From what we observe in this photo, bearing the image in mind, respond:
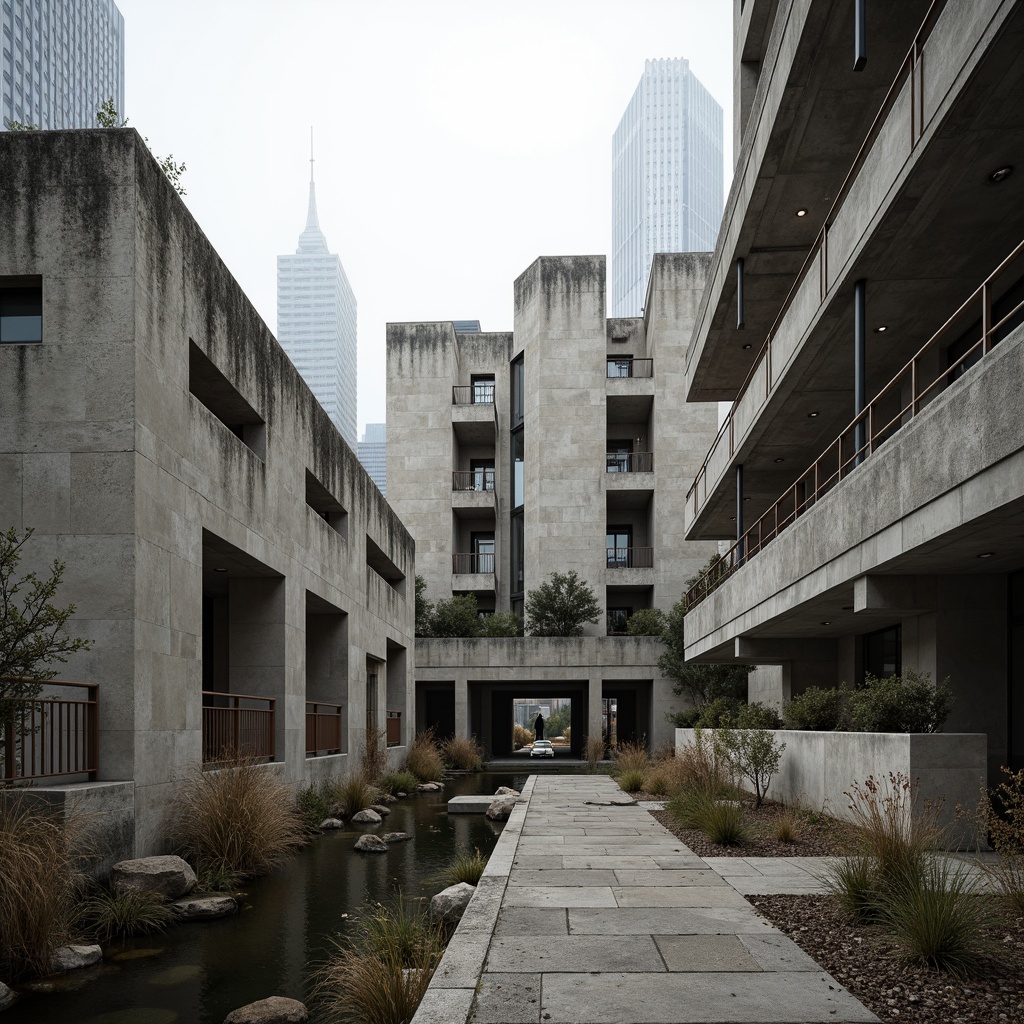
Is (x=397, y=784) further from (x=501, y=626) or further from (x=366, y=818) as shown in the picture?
(x=501, y=626)

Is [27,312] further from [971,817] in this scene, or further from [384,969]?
[971,817]

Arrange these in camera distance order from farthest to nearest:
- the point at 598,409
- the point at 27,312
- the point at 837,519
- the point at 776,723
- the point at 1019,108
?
the point at 598,409 < the point at 776,723 < the point at 837,519 < the point at 27,312 < the point at 1019,108

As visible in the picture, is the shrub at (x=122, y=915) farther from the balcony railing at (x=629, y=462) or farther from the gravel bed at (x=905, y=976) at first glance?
the balcony railing at (x=629, y=462)

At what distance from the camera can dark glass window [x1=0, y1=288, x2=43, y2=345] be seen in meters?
11.2

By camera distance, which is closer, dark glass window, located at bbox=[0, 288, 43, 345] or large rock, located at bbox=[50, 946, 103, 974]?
large rock, located at bbox=[50, 946, 103, 974]

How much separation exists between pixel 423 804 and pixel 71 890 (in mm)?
13082

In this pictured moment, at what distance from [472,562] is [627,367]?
10.9m

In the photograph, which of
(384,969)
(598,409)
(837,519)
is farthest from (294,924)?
(598,409)

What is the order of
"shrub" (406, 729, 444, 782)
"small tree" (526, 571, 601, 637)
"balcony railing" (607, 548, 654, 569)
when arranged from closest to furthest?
"shrub" (406, 729, 444, 782)
"small tree" (526, 571, 601, 637)
"balcony railing" (607, 548, 654, 569)

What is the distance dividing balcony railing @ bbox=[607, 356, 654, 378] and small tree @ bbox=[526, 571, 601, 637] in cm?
953

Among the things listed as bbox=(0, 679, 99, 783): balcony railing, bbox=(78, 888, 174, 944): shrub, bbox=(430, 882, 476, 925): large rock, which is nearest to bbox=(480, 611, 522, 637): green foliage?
bbox=(0, 679, 99, 783): balcony railing

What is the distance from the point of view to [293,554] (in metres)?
18.1

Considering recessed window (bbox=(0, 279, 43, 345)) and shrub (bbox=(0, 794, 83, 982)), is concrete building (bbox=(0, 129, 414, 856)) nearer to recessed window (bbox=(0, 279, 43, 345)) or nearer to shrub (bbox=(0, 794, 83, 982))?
recessed window (bbox=(0, 279, 43, 345))

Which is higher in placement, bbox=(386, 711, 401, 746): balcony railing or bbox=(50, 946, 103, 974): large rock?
bbox=(50, 946, 103, 974): large rock
